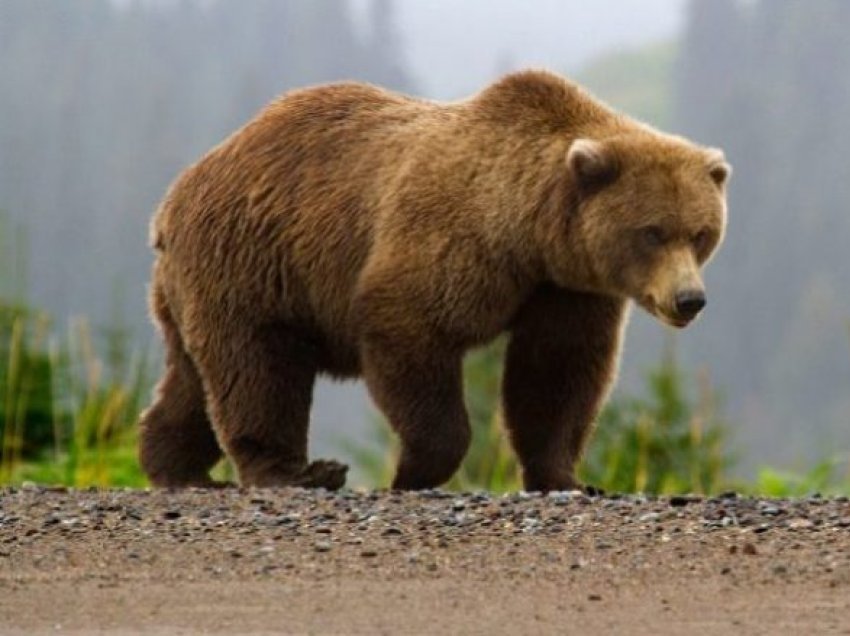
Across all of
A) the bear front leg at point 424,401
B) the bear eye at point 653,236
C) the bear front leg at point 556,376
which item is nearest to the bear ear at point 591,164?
the bear eye at point 653,236

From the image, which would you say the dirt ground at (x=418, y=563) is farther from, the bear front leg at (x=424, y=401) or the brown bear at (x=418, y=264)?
the brown bear at (x=418, y=264)

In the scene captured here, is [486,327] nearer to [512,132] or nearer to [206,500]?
[512,132]

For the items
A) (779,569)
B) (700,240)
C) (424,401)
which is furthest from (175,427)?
(779,569)

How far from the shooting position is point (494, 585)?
5.22 metres

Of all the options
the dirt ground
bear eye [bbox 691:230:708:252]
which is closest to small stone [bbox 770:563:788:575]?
the dirt ground

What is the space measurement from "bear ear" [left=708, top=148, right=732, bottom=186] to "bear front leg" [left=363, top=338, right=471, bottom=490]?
111cm

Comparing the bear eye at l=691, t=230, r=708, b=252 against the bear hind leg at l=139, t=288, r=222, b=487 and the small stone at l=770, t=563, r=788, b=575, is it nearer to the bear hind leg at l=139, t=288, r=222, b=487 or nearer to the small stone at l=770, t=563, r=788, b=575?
the small stone at l=770, t=563, r=788, b=575

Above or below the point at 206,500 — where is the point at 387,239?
above

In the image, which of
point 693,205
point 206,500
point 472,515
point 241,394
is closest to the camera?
point 472,515

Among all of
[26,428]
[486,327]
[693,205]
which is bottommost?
[26,428]

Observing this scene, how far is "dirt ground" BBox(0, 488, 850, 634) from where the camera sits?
4.82m

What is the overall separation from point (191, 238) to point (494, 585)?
3.35 metres

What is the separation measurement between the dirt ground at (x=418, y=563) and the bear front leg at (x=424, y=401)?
0.59m

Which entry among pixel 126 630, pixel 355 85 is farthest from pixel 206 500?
pixel 355 85
